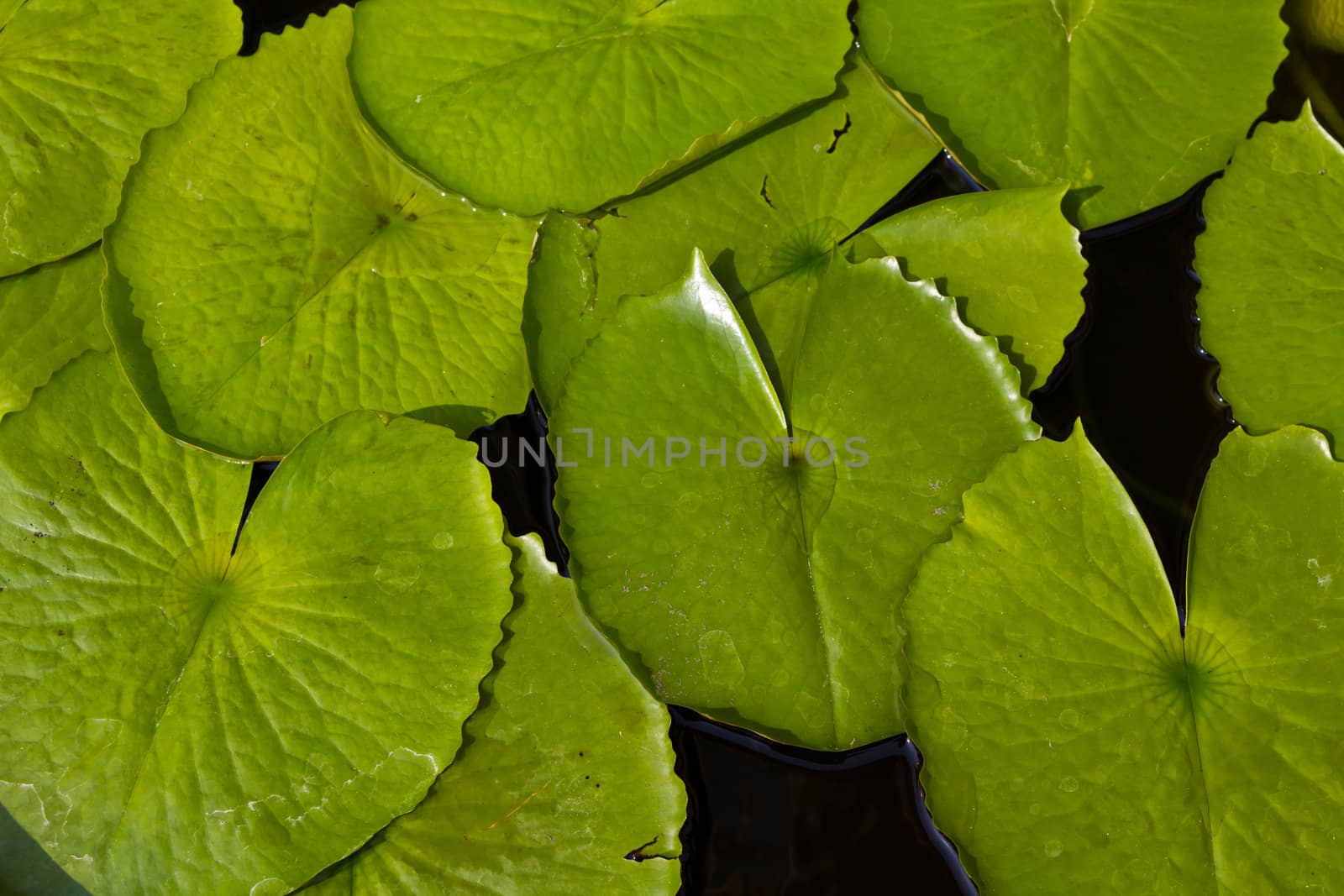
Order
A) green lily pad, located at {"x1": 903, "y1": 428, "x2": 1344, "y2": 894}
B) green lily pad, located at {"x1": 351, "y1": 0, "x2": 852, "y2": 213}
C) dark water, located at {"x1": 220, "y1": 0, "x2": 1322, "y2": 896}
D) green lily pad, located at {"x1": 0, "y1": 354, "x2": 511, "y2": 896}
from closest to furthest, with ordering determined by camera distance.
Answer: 1. green lily pad, located at {"x1": 903, "y1": 428, "x2": 1344, "y2": 894}
2. green lily pad, located at {"x1": 0, "y1": 354, "x2": 511, "y2": 896}
3. dark water, located at {"x1": 220, "y1": 0, "x2": 1322, "y2": 896}
4. green lily pad, located at {"x1": 351, "y1": 0, "x2": 852, "y2": 213}

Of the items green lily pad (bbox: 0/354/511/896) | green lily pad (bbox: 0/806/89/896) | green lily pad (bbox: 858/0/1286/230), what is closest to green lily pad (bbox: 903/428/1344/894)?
green lily pad (bbox: 858/0/1286/230)

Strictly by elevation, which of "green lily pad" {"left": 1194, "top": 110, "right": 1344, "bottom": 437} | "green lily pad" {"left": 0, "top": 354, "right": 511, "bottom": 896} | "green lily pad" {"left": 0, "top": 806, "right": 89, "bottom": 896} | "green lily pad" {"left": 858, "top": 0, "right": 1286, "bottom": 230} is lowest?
"green lily pad" {"left": 0, "top": 806, "right": 89, "bottom": 896}

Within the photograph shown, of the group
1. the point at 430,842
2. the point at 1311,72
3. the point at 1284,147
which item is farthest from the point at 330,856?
the point at 1311,72

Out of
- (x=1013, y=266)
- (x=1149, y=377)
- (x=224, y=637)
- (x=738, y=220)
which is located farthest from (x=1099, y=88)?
(x=224, y=637)

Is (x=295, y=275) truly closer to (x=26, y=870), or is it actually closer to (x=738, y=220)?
(x=738, y=220)

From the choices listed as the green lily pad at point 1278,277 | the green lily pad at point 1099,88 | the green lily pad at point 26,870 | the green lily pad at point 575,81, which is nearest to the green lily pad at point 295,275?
the green lily pad at point 575,81

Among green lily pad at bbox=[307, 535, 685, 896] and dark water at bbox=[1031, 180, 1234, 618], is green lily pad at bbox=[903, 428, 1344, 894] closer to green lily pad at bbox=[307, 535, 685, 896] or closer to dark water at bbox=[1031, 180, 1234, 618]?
dark water at bbox=[1031, 180, 1234, 618]

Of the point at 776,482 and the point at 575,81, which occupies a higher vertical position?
the point at 575,81
